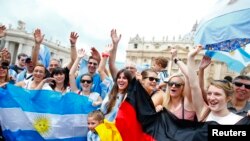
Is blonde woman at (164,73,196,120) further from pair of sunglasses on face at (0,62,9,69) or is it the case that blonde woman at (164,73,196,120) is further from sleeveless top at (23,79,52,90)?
pair of sunglasses on face at (0,62,9,69)

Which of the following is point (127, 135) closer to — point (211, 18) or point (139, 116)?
point (139, 116)

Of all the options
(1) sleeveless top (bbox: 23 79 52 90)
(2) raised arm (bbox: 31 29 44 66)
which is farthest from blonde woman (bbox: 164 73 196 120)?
(2) raised arm (bbox: 31 29 44 66)

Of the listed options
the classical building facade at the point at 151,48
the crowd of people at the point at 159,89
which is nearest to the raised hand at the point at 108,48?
the crowd of people at the point at 159,89

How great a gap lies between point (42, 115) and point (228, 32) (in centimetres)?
286

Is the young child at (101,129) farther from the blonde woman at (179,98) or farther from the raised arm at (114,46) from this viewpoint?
the raised arm at (114,46)

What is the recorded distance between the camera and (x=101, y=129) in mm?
4102

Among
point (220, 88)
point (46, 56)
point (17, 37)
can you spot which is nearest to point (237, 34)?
point (220, 88)

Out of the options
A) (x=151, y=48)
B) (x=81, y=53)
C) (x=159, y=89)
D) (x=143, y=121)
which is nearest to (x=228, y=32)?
(x=159, y=89)

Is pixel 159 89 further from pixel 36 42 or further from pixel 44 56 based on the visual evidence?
pixel 44 56

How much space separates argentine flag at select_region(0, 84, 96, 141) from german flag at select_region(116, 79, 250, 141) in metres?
1.06

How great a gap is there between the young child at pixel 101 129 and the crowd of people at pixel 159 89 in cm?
1

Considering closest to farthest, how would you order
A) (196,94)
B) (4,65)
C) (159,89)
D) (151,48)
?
(196,94) → (159,89) → (4,65) → (151,48)

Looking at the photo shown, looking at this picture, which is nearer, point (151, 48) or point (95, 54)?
point (95, 54)

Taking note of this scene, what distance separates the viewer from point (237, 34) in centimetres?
479
